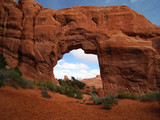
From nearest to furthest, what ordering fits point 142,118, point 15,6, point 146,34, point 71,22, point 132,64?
point 142,118 → point 132,64 → point 146,34 → point 71,22 → point 15,6

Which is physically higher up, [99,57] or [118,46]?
[118,46]

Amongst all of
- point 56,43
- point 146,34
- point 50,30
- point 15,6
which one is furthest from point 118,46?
point 15,6

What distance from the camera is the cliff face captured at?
8484 millimetres

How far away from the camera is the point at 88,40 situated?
1045 centimetres

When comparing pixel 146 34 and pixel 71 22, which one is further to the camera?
pixel 71 22

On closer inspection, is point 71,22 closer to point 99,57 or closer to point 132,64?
point 99,57

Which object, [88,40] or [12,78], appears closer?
[12,78]

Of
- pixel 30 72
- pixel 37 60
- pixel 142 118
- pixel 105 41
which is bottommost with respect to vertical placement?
pixel 142 118

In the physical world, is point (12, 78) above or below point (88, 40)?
below

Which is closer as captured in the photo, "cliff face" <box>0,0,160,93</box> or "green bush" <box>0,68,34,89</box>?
"green bush" <box>0,68,34,89</box>

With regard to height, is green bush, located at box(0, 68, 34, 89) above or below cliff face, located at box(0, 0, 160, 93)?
below

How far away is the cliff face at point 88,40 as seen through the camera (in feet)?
27.8

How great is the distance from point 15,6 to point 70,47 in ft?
25.9

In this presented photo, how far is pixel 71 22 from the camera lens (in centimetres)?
1104
